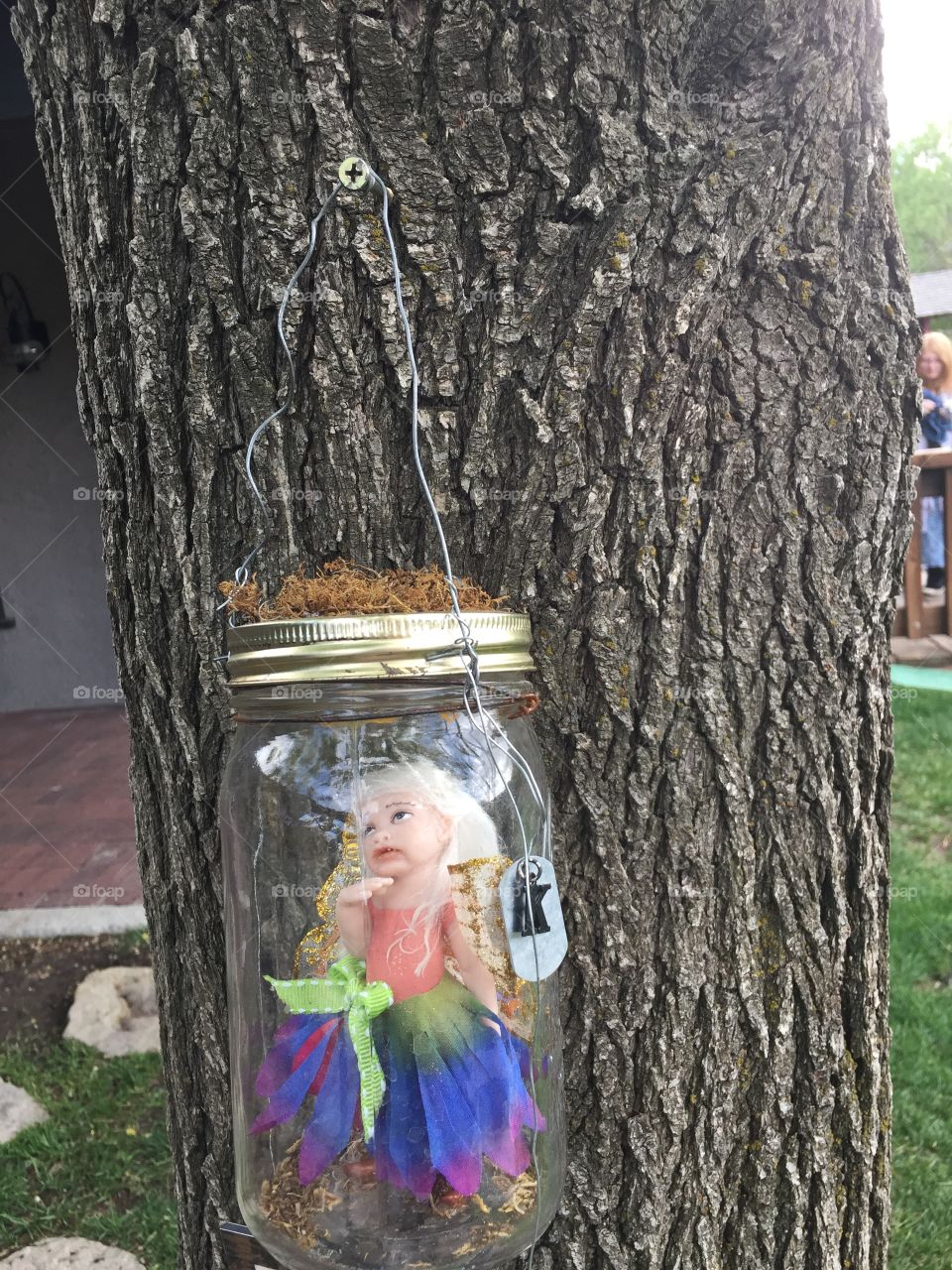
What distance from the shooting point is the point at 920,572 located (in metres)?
7.11

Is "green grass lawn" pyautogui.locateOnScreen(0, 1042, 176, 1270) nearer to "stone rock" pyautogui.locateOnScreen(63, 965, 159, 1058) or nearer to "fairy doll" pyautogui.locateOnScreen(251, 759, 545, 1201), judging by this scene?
"stone rock" pyautogui.locateOnScreen(63, 965, 159, 1058)

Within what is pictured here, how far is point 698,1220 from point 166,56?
1.72 meters

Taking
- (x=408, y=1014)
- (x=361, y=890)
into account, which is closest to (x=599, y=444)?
(x=361, y=890)

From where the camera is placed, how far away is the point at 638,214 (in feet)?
3.97

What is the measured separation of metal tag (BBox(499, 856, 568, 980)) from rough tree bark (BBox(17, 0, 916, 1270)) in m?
0.21

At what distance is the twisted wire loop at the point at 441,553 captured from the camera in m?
1.09

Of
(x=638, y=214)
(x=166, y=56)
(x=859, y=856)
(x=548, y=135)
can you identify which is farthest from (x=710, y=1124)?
(x=166, y=56)

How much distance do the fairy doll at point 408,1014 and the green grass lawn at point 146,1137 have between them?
1.78 meters

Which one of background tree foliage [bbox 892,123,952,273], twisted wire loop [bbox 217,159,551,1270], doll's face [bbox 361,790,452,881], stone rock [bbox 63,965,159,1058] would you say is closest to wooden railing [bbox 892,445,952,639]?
stone rock [bbox 63,965,159,1058]

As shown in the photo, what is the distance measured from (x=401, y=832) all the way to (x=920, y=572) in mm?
6828

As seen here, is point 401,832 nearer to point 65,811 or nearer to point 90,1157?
point 90,1157

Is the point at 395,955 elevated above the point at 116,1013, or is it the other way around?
the point at 395,955

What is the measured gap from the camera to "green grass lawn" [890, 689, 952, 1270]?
258 cm

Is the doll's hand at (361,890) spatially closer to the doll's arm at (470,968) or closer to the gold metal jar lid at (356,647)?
the doll's arm at (470,968)
